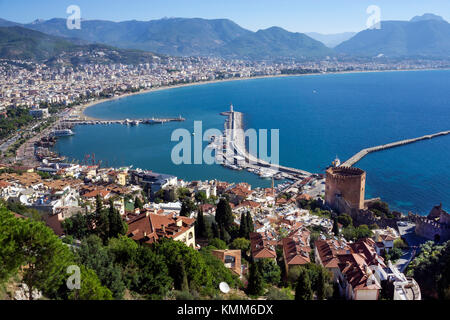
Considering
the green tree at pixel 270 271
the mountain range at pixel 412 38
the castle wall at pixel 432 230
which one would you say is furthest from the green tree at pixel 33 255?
the mountain range at pixel 412 38

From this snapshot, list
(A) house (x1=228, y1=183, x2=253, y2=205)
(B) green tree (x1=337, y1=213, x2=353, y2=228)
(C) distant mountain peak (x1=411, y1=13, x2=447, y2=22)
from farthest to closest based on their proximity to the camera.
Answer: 1. (C) distant mountain peak (x1=411, y1=13, x2=447, y2=22)
2. (A) house (x1=228, y1=183, x2=253, y2=205)
3. (B) green tree (x1=337, y1=213, x2=353, y2=228)

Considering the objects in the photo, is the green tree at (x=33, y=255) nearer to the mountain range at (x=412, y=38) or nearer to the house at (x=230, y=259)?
the house at (x=230, y=259)

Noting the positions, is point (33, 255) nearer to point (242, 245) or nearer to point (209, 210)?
point (242, 245)

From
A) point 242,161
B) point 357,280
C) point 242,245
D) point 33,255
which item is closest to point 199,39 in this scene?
point 242,161

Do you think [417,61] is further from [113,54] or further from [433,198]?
[433,198]

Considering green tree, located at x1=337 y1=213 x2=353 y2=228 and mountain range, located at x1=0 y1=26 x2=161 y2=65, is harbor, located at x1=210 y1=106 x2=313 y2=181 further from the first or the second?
mountain range, located at x1=0 y1=26 x2=161 y2=65

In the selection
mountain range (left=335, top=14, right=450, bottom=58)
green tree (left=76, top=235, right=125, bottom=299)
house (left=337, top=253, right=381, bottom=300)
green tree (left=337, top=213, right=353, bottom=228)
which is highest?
mountain range (left=335, top=14, right=450, bottom=58)

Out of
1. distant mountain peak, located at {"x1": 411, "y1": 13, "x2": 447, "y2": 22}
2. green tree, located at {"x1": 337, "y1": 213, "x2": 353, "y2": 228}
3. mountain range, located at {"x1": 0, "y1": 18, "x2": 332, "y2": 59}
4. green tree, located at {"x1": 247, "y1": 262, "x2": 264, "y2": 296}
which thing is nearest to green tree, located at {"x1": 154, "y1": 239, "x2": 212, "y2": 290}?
green tree, located at {"x1": 247, "y1": 262, "x2": 264, "y2": 296}
